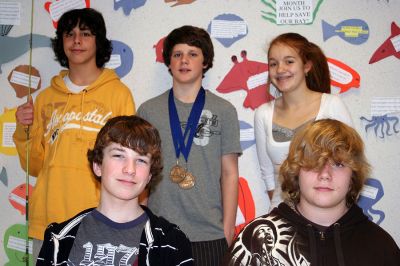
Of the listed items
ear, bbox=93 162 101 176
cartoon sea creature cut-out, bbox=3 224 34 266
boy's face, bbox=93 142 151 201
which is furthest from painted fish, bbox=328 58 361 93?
cartoon sea creature cut-out, bbox=3 224 34 266

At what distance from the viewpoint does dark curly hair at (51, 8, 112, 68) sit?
2363 millimetres

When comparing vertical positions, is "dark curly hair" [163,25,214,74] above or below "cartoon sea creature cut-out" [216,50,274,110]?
above

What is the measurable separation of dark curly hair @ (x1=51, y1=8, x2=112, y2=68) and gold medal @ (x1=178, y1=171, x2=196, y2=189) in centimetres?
82

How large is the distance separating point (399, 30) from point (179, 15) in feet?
3.92

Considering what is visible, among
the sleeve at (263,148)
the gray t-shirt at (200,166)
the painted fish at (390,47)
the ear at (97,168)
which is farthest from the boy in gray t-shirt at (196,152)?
the painted fish at (390,47)

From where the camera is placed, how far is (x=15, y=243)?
8.63ft

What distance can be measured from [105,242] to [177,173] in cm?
68

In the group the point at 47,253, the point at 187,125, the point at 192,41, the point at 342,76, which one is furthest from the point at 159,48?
the point at 47,253

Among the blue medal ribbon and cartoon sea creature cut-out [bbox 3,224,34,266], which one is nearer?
the blue medal ribbon

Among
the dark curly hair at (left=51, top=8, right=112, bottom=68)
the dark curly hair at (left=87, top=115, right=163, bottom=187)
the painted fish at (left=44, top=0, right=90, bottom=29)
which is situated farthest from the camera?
the painted fish at (left=44, top=0, right=90, bottom=29)

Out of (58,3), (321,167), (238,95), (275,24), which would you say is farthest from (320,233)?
(58,3)

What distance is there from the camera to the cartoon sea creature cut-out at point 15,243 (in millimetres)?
2619

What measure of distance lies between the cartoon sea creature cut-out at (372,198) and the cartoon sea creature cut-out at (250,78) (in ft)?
2.44

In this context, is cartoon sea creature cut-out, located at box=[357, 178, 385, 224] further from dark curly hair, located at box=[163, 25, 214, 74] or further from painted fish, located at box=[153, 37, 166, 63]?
painted fish, located at box=[153, 37, 166, 63]
